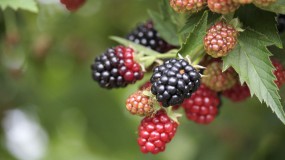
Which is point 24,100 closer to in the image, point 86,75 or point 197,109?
point 86,75

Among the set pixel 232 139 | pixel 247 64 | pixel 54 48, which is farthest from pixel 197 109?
pixel 54 48

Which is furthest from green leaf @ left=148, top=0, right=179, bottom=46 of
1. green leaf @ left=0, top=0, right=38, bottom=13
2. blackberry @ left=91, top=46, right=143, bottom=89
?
green leaf @ left=0, top=0, right=38, bottom=13

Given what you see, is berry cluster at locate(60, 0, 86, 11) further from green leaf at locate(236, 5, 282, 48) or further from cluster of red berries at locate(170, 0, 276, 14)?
green leaf at locate(236, 5, 282, 48)

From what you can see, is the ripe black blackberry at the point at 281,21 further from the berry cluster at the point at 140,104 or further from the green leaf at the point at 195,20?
the berry cluster at the point at 140,104

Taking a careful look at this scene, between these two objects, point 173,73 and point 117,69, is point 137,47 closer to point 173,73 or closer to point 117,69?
point 117,69

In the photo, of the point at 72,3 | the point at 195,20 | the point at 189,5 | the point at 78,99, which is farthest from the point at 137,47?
the point at 78,99

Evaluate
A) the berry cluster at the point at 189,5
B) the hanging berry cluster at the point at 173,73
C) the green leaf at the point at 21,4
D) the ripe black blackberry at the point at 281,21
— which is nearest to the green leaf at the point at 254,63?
the hanging berry cluster at the point at 173,73
